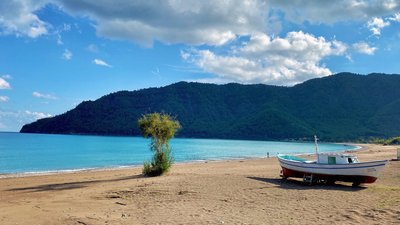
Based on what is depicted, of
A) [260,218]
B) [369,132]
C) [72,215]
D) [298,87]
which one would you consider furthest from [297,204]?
[298,87]

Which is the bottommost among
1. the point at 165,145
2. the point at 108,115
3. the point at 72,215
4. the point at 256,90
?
the point at 72,215

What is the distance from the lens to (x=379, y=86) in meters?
169

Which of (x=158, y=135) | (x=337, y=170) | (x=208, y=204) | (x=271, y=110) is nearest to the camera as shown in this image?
(x=208, y=204)

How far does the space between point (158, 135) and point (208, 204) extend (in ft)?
36.6

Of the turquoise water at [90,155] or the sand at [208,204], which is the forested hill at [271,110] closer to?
the turquoise water at [90,155]

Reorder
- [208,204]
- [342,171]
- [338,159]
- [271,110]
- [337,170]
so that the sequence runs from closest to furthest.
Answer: [208,204] < [342,171] < [337,170] < [338,159] < [271,110]

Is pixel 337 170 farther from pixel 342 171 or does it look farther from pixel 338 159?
pixel 338 159

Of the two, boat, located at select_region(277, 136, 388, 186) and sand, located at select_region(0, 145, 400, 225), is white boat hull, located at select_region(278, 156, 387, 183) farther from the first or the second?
sand, located at select_region(0, 145, 400, 225)

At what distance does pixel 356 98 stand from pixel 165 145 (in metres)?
162

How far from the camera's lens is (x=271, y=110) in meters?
177

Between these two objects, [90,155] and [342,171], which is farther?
[90,155]

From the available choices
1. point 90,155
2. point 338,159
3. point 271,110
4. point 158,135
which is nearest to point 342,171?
point 338,159

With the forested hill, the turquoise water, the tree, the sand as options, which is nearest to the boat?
the sand

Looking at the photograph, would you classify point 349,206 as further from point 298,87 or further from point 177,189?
point 298,87
